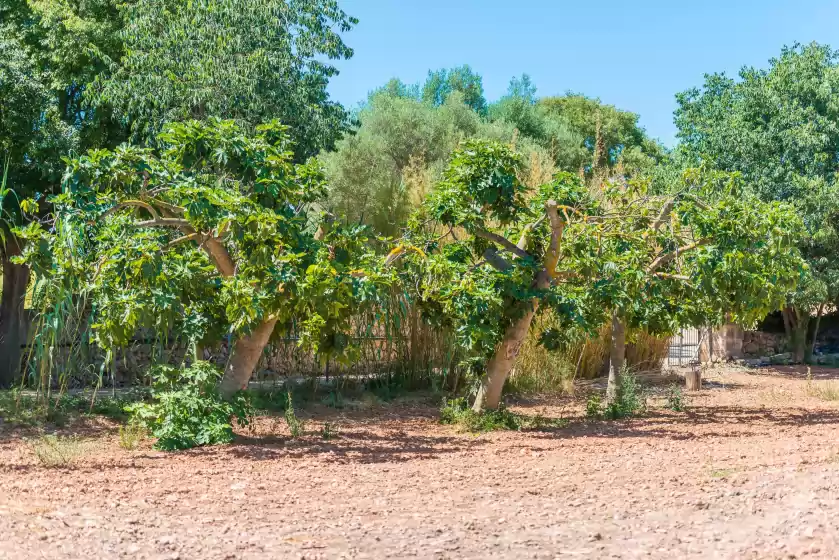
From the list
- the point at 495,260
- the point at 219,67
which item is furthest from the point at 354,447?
the point at 219,67

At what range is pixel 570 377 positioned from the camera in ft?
43.3

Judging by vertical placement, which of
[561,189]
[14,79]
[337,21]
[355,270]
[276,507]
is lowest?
[276,507]

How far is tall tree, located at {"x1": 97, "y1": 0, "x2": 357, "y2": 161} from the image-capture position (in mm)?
11344

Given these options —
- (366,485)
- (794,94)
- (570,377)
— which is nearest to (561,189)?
(366,485)

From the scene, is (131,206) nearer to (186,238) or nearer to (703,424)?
(186,238)

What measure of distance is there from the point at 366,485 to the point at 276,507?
0.87 m

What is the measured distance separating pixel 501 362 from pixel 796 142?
11.7 meters

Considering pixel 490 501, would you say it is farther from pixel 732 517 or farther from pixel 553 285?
pixel 553 285

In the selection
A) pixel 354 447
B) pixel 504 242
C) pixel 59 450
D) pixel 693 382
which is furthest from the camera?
pixel 693 382

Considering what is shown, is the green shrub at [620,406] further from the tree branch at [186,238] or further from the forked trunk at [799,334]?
the forked trunk at [799,334]

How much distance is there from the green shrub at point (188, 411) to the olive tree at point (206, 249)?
1.33 ft

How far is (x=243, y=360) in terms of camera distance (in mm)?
8016

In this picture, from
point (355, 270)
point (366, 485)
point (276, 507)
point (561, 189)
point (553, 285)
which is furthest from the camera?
point (553, 285)

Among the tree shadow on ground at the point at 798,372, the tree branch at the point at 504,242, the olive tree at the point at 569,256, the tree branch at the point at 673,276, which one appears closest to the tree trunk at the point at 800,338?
the tree shadow on ground at the point at 798,372
